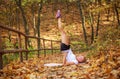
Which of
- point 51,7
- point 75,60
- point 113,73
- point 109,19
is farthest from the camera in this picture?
point 51,7

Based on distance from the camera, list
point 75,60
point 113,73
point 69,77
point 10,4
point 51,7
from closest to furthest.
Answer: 1. point 113,73
2. point 69,77
3. point 75,60
4. point 10,4
5. point 51,7

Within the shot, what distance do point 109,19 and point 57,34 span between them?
7858 mm

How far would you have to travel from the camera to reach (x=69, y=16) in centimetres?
4344

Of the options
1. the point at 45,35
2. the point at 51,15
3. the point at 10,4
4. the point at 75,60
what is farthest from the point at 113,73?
the point at 51,15

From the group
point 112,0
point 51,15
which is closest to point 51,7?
point 51,15

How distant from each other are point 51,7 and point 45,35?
1030cm

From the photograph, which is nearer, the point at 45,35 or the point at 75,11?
the point at 45,35

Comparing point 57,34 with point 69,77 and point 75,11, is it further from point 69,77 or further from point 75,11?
point 69,77

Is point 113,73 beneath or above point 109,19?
beneath

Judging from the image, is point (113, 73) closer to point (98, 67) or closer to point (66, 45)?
point (98, 67)

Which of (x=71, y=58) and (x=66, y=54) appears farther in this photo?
(x=66, y=54)

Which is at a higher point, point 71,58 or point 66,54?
point 66,54

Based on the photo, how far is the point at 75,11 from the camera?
1761 inches

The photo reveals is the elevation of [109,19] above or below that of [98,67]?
above
